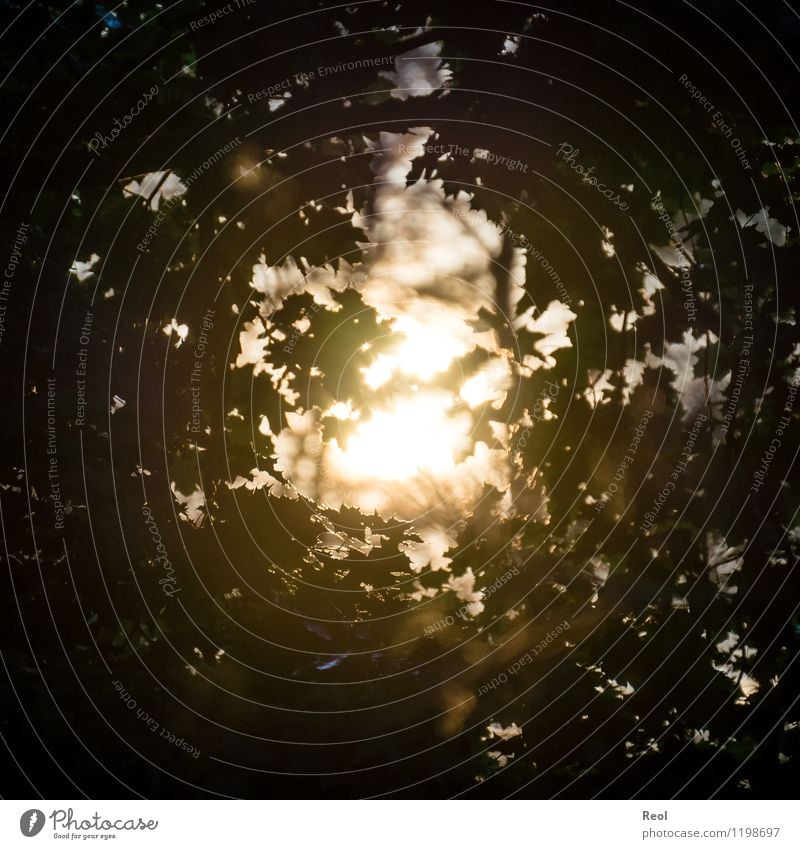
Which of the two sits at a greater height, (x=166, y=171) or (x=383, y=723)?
(x=166, y=171)

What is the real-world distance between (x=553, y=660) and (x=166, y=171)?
0.94 m

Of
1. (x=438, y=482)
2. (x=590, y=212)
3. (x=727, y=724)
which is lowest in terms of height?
(x=727, y=724)

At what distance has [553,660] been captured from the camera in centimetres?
95

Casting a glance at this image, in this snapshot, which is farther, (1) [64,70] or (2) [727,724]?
(2) [727,724]

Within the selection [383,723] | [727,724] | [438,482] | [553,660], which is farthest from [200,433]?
[727,724]

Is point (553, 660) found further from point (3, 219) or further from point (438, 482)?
point (3, 219)

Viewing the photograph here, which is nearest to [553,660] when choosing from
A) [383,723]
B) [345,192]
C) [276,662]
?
[383,723]

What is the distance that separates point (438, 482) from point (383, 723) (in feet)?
1.28
